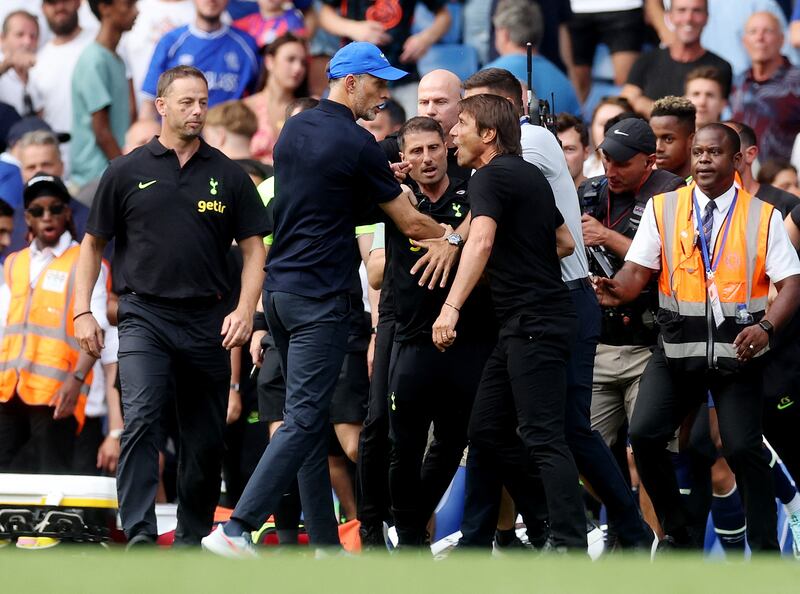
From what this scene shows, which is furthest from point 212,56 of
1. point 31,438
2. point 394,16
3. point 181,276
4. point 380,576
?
point 380,576

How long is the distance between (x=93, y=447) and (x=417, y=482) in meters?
3.29

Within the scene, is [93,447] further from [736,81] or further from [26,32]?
[736,81]

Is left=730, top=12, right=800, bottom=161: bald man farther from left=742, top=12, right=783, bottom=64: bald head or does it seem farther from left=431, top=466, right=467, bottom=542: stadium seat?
left=431, top=466, right=467, bottom=542: stadium seat

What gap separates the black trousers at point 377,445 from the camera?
8492mm

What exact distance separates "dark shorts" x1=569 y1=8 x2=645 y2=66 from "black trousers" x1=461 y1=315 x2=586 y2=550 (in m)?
5.52

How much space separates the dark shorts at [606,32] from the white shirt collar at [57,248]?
4.43 meters

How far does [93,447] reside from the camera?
1075 cm

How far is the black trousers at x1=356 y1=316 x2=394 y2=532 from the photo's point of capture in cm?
849

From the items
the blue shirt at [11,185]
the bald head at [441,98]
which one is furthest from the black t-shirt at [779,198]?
the blue shirt at [11,185]

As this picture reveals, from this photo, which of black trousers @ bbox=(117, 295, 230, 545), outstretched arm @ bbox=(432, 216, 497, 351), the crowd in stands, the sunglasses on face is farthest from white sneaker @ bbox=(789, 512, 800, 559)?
the sunglasses on face

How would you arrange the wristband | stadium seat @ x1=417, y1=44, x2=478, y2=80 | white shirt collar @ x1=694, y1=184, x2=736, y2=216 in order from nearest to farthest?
white shirt collar @ x1=694, y1=184, x2=736, y2=216 → the wristband → stadium seat @ x1=417, y1=44, x2=478, y2=80

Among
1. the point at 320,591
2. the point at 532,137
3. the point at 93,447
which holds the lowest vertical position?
the point at 93,447

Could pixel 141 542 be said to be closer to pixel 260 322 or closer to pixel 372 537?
pixel 372 537

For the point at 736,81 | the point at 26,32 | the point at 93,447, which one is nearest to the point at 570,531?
the point at 93,447
